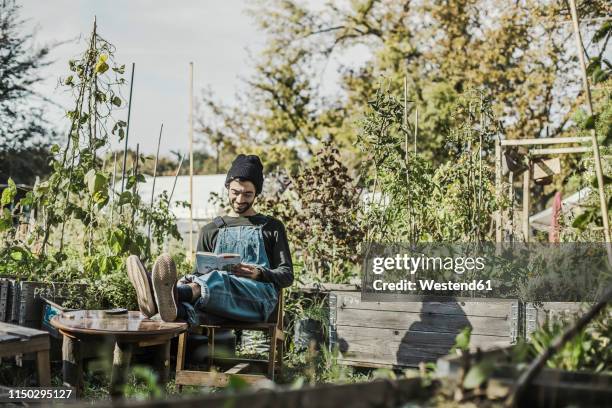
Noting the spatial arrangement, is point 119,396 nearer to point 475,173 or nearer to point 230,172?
point 230,172

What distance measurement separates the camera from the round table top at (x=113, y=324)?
9.40 ft

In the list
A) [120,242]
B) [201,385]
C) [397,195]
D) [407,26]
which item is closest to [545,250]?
[397,195]

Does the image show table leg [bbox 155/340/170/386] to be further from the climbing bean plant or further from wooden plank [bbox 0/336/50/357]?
the climbing bean plant

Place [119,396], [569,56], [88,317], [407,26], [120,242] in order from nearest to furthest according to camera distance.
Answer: [119,396], [88,317], [120,242], [569,56], [407,26]

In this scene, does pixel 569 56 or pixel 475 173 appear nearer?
pixel 475 173

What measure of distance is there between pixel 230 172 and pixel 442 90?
394 inches

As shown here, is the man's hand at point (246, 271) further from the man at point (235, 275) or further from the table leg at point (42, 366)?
the table leg at point (42, 366)

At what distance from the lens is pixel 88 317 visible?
10.8 ft

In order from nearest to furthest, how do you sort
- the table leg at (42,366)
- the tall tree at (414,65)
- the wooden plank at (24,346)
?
the wooden plank at (24,346) → the table leg at (42,366) → the tall tree at (414,65)

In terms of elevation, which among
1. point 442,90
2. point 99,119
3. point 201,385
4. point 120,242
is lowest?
point 201,385

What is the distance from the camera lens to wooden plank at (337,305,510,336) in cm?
391

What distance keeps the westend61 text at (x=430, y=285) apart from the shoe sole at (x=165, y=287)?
165cm

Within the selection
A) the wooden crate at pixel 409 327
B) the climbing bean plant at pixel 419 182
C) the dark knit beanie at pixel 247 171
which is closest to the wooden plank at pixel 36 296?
the dark knit beanie at pixel 247 171

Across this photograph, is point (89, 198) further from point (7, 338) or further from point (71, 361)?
point (7, 338)
